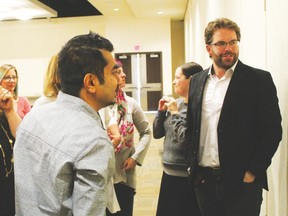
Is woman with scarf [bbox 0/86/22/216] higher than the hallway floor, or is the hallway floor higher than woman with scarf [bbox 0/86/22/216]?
woman with scarf [bbox 0/86/22/216]

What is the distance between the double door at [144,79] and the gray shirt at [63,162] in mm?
11290

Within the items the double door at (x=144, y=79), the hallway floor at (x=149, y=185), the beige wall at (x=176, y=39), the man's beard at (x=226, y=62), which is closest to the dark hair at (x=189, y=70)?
the man's beard at (x=226, y=62)

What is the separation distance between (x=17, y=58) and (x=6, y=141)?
1135cm

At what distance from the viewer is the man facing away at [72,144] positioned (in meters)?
1.00

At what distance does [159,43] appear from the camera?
12102 mm

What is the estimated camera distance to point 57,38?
12.5m

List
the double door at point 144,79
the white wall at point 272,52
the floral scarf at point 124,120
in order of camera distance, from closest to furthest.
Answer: the white wall at point 272,52 → the floral scarf at point 124,120 → the double door at point 144,79

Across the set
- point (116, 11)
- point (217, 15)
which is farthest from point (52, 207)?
point (116, 11)

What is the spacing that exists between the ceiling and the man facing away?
8175mm

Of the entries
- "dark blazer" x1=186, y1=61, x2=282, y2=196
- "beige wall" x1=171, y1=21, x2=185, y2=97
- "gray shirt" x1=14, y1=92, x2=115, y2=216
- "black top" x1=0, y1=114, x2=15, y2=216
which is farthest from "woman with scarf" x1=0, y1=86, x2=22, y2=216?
"beige wall" x1=171, y1=21, x2=185, y2=97

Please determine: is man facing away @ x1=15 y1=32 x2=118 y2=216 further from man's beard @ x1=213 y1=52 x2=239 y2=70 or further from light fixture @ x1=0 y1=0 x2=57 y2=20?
light fixture @ x1=0 y1=0 x2=57 y2=20

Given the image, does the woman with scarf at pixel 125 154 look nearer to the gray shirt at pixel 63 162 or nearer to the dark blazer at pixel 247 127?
the dark blazer at pixel 247 127

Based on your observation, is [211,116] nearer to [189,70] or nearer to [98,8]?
[189,70]

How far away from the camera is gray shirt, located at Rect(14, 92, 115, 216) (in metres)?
1.00
